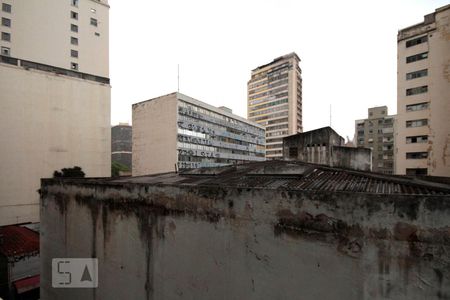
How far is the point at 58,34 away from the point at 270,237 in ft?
116

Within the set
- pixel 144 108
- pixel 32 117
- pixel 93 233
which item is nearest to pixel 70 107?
pixel 32 117

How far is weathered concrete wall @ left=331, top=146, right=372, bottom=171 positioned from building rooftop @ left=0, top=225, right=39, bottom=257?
17106mm

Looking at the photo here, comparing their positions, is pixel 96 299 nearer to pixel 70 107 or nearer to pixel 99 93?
pixel 70 107

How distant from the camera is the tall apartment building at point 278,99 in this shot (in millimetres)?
69250

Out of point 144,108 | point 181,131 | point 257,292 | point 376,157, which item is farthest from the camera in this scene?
point 376,157

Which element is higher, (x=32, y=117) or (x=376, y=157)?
(x=32, y=117)

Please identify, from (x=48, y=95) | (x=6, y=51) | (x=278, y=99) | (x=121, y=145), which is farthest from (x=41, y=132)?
(x=278, y=99)

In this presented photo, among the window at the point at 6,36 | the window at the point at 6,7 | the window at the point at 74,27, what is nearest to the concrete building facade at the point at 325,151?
the window at the point at 6,36

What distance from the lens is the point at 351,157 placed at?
1292 centimetres

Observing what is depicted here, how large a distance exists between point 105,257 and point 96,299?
1471mm

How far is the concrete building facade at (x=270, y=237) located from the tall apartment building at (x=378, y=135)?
52.3 meters

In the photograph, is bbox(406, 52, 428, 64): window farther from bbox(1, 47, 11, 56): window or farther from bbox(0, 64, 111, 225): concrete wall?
bbox(1, 47, 11, 56): window

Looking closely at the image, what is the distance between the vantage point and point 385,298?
11.9 ft

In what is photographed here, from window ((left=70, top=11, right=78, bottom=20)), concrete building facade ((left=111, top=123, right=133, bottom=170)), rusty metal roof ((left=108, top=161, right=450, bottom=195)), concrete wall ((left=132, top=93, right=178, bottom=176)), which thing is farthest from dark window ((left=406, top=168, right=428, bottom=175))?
concrete building facade ((left=111, top=123, right=133, bottom=170))
